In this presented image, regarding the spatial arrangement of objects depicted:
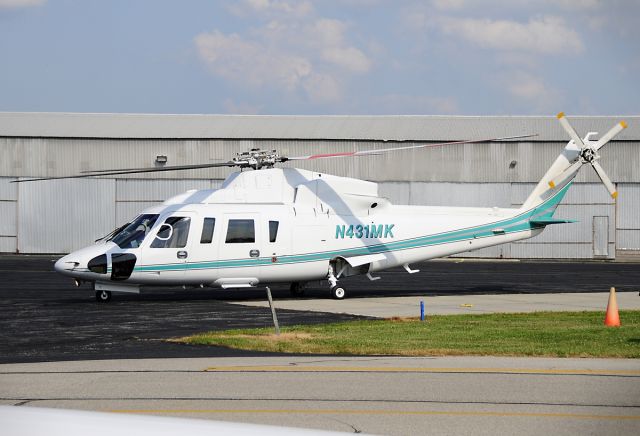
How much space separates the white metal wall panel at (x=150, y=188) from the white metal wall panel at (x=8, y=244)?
616 centimetres

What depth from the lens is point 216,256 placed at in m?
24.1

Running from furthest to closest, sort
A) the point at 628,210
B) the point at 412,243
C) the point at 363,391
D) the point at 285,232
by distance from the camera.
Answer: the point at 628,210, the point at 412,243, the point at 285,232, the point at 363,391

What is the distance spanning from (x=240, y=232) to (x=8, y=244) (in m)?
31.3

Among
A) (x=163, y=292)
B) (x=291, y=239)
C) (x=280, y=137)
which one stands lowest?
(x=163, y=292)

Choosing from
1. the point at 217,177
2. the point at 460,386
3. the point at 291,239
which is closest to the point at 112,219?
the point at 217,177

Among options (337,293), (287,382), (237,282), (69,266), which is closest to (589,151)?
(337,293)

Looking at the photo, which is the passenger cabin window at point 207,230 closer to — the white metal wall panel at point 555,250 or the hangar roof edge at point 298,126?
the hangar roof edge at point 298,126

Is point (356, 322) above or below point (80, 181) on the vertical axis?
below

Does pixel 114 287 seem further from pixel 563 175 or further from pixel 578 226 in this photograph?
pixel 578 226

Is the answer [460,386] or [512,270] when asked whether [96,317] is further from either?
[512,270]

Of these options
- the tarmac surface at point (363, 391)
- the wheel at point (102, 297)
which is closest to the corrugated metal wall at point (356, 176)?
the wheel at point (102, 297)

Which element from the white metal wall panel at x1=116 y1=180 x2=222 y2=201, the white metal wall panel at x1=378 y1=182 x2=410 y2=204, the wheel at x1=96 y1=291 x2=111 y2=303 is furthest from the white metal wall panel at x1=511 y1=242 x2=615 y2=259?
the wheel at x1=96 y1=291 x2=111 y2=303

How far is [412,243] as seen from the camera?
84.8 ft

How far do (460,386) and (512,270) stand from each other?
2950 centimetres
